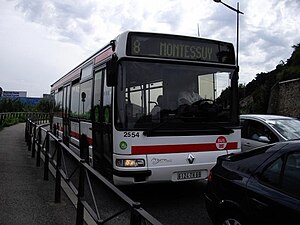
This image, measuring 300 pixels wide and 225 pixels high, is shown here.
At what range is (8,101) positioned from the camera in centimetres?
3588

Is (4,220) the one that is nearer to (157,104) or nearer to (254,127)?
(157,104)

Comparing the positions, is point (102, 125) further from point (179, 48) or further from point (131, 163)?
point (179, 48)

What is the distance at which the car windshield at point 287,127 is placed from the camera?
8.02 m

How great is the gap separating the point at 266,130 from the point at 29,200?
522 cm

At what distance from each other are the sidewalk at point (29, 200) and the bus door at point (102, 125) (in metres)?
0.92

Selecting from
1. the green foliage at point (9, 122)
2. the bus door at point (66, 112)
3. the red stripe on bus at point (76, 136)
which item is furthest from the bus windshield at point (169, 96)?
the green foliage at point (9, 122)

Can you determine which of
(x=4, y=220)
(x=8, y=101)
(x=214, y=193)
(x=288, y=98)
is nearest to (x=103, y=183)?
(x=214, y=193)

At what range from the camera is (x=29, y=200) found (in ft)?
20.5

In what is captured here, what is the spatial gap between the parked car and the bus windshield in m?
1.81

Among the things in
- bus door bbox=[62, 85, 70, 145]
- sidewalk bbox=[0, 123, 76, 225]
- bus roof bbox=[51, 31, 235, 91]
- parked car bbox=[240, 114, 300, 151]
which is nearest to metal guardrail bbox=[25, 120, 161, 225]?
sidewalk bbox=[0, 123, 76, 225]

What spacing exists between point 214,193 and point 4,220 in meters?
2.95

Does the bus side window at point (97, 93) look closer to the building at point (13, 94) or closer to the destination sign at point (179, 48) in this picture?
the destination sign at point (179, 48)

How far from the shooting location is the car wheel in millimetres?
3932

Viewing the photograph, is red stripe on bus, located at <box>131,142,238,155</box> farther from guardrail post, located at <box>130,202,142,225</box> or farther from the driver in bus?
guardrail post, located at <box>130,202,142,225</box>
